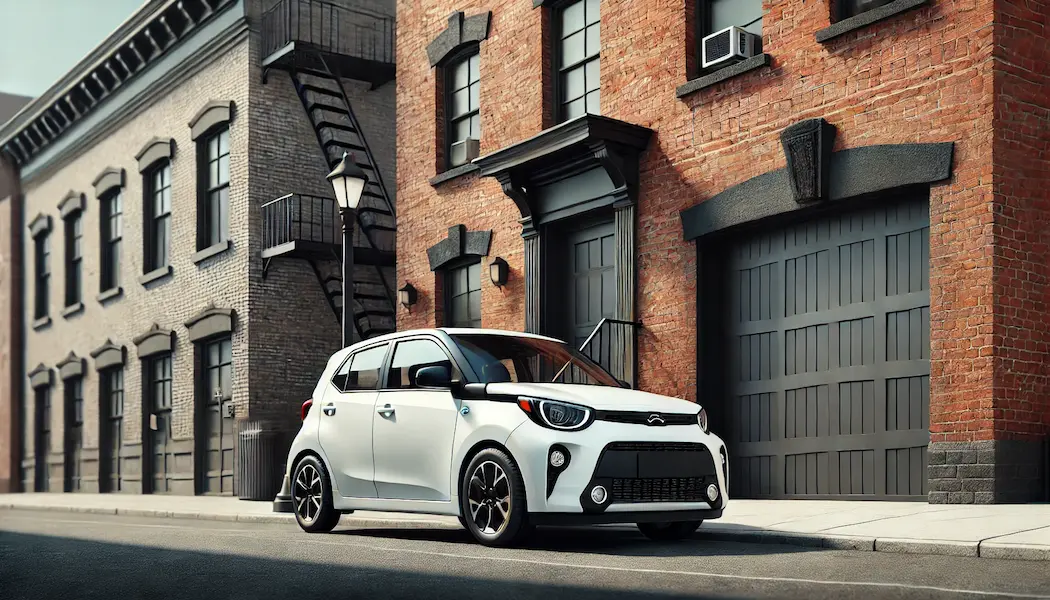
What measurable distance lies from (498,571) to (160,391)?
65.5 ft

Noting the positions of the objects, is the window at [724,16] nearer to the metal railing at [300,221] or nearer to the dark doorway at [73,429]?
the metal railing at [300,221]

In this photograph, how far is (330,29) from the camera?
73.9ft

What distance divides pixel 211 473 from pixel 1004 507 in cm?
1655

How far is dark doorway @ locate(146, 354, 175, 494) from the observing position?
2477cm

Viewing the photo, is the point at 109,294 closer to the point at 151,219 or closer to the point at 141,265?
the point at 141,265

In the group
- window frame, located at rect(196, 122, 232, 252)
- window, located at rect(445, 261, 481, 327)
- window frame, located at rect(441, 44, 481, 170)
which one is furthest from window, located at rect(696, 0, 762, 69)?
window frame, located at rect(196, 122, 232, 252)

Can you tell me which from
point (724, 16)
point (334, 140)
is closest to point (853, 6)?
point (724, 16)

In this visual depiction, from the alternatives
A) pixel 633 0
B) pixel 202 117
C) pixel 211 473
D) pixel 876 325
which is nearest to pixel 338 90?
pixel 202 117

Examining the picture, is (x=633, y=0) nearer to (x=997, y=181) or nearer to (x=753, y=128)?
(x=753, y=128)

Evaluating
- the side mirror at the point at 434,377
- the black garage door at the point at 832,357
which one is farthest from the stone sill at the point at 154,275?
the side mirror at the point at 434,377

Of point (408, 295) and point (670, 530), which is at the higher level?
point (408, 295)

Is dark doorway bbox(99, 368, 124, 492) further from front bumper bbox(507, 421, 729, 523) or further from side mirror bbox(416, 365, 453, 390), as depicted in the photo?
front bumper bbox(507, 421, 729, 523)

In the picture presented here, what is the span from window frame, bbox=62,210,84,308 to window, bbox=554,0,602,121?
17.8 m

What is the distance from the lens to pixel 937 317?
1120cm
